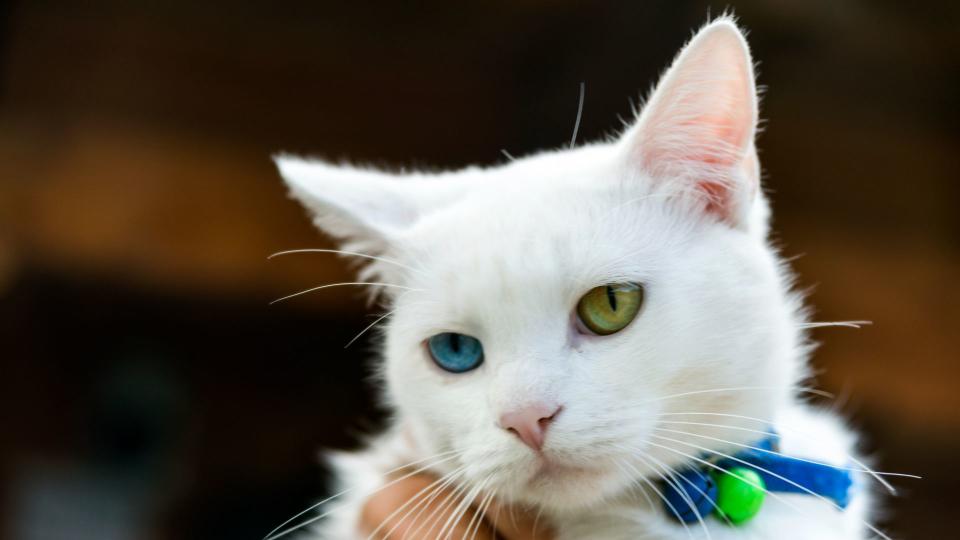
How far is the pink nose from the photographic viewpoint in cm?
80

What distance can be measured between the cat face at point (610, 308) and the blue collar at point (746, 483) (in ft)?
0.12

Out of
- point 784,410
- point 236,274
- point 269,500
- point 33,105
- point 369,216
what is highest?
point 33,105

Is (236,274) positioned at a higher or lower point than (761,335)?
higher

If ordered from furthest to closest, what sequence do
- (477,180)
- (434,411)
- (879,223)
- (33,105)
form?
1. (879,223)
2. (33,105)
3. (477,180)
4. (434,411)

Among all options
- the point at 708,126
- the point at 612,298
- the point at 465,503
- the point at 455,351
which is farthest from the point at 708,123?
the point at 465,503

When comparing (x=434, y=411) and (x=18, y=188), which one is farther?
(x=18, y=188)

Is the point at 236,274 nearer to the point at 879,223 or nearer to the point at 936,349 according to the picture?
the point at 879,223

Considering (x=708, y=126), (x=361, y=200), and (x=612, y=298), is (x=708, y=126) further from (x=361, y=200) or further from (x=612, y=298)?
(x=361, y=200)

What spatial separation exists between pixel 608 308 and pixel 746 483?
0.81 ft

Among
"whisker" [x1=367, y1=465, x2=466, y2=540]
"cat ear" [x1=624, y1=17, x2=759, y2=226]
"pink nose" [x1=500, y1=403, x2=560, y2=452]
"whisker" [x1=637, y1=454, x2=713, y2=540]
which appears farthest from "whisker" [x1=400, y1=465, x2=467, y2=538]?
"cat ear" [x1=624, y1=17, x2=759, y2=226]

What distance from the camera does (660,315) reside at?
0.85m

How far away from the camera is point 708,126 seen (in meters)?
0.90

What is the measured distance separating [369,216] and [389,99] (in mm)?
1314

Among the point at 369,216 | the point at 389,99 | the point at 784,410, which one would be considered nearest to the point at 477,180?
the point at 369,216
